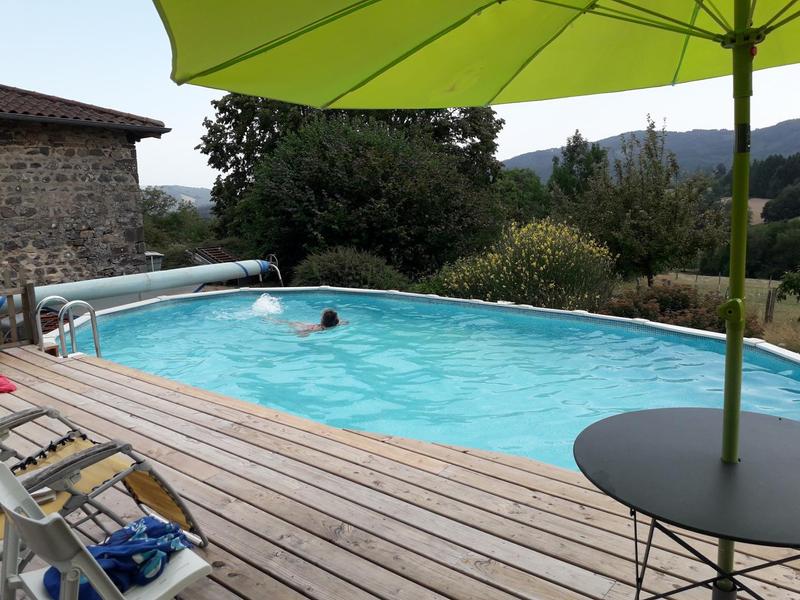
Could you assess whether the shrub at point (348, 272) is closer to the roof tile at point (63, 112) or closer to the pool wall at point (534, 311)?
the pool wall at point (534, 311)

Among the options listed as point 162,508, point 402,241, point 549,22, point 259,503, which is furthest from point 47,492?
→ point 402,241

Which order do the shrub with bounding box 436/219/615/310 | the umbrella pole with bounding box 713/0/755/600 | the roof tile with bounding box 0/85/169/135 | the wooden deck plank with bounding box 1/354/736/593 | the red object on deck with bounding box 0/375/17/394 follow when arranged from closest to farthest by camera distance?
the umbrella pole with bounding box 713/0/755/600
the wooden deck plank with bounding box 1/354/736/593
the red object on deck with bounding box 0/375/17/394
the shrub with bounding box 436/219/615/310
the roof tile with bounding box 0/85/169/135

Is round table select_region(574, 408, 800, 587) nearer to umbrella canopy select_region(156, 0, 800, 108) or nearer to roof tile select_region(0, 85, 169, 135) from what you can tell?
umbrella canopy select_region(156, 0, 800, 108)

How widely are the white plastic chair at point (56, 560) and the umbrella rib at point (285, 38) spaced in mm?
1291

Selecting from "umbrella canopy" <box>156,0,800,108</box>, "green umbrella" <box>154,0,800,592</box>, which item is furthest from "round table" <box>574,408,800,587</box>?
"umbrella canopy" <box>156,0,800,108</box>

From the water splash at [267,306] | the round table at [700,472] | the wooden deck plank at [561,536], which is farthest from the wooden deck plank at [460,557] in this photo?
the water splash at [267,306]

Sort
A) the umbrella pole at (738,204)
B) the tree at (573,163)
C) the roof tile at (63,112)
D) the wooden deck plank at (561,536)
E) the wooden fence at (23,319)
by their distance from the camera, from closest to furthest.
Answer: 1. the umbrella pole at (738,204)
2. the wooden deck plank at (561,536)
3. the wooden fence at (23,319)
4. the roof tile at (63,112)
5. the tree at (573,163)

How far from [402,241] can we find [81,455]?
13233 mm

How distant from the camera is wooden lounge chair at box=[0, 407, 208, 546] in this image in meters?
1.97

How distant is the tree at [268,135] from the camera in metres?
21.6

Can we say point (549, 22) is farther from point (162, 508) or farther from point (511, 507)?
point (162, 508)

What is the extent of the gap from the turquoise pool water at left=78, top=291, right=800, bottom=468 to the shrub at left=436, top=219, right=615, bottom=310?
2.32 ft

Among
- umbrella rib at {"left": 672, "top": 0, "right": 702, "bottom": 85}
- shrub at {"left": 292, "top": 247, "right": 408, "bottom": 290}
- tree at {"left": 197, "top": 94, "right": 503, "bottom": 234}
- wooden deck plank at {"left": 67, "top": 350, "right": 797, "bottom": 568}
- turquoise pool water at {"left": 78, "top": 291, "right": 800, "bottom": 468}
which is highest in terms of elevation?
tree at {"left": 197, "top": 94, "right": 503, "bottom": 234}

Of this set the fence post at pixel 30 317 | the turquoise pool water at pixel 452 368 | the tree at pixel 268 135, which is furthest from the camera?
the tree at pixel 268 135
